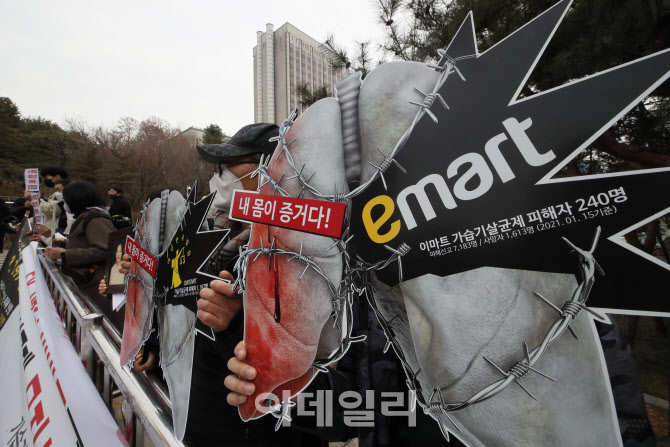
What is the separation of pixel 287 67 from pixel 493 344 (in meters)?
6.01

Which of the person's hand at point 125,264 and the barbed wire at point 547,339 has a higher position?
the barbed wire at point 547,339

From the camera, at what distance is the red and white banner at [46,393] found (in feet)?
4.51

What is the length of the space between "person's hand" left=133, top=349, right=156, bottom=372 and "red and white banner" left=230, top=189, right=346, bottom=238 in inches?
51.6

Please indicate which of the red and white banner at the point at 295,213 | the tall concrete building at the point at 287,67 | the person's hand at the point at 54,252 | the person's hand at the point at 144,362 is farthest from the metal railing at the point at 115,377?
the tall concrete building at the point at 287,67

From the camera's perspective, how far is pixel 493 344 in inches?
22.0

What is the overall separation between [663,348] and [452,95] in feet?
14.9

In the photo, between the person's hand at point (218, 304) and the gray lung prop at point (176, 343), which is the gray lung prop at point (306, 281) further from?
the gray lung prop at point (176, 343)

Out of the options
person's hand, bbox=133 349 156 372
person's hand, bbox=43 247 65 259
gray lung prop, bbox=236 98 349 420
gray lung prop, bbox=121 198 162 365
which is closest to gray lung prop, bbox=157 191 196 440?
gray lung prop, bbox=121 198 162 365

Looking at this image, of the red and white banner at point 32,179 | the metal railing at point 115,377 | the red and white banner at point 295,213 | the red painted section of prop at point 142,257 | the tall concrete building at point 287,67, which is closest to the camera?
the red and white banner at point 295,213

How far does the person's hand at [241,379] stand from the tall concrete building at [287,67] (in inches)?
108

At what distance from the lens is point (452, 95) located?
589 mm

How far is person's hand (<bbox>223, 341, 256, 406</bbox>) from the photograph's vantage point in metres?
0.77

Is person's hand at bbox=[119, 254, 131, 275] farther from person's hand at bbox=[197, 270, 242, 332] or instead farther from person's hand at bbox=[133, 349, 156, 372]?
person's hand at bbox=[197, 270, 242, 332]

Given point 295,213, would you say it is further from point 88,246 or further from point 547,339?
point 88,246
